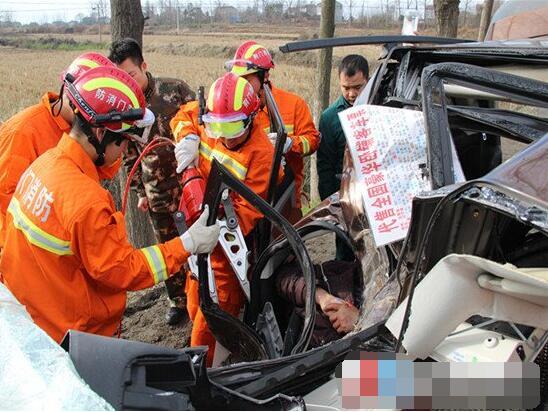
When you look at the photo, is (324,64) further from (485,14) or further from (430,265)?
(485,14)

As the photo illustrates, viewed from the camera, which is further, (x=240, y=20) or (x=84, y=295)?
(x=240, y=20)

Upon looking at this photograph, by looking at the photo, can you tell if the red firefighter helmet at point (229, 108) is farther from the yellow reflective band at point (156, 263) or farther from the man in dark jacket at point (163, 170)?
the man in dark jacket at point (163, 170)

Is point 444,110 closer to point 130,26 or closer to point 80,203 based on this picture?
point 80,203

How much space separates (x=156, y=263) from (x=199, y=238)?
0.26 metres

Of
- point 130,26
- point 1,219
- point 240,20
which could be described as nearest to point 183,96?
point 130,26

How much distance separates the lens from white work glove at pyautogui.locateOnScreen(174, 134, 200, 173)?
3684 mm

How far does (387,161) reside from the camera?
230cm

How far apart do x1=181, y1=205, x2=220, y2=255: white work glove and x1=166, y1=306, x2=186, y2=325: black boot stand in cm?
177

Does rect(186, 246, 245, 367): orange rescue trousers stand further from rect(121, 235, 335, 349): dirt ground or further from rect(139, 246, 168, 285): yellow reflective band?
rect(121, 235, 335, 349): dirt ground

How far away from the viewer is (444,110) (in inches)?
78.9

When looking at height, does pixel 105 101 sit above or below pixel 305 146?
above

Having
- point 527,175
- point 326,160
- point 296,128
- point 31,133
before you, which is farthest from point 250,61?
point 527,175

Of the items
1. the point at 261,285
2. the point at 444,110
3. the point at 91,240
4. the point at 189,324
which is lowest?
the point at 189,324

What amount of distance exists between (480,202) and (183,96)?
360cm
